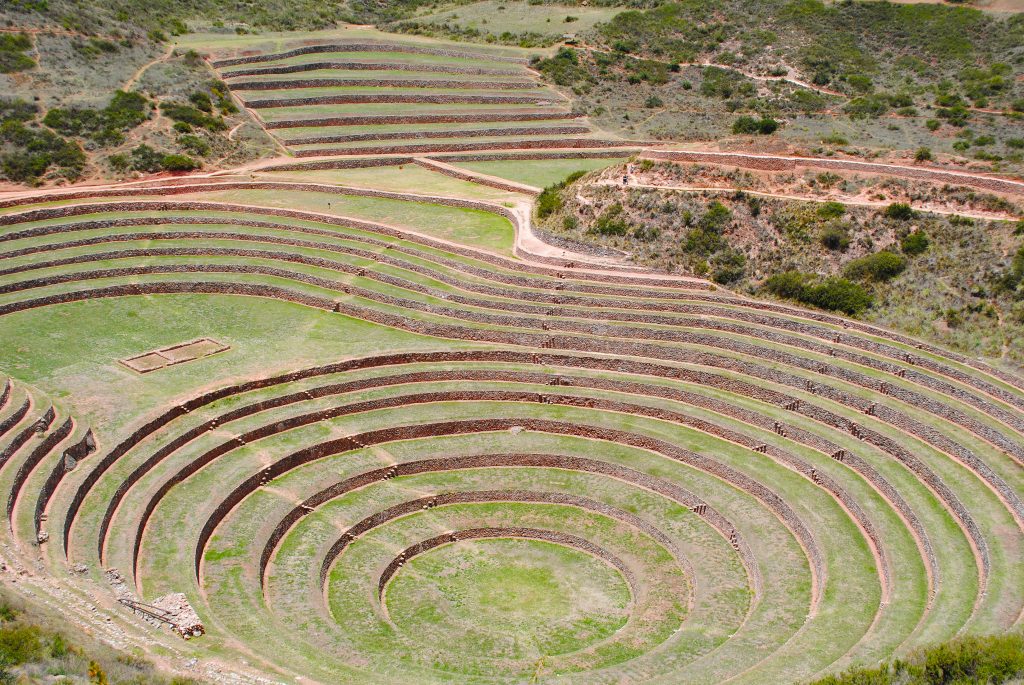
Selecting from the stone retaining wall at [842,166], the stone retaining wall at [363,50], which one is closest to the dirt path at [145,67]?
the stone retaining wall at [363,50]

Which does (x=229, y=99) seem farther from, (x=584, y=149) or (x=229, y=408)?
(x=229, y=408)

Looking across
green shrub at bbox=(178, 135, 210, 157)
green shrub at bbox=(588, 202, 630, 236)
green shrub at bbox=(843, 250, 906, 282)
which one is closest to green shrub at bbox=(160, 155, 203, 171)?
green shrub at bbox=(178, 135, 210, 157)

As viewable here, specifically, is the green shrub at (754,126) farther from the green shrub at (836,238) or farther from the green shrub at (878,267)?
the green shrub at (878,267)

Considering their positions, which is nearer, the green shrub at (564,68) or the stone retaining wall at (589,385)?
the stone retaining wall at (589,385)

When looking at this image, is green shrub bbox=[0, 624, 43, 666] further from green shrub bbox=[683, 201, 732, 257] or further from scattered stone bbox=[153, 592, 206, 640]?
green shrub bbox=[683, 201, 732, 257]

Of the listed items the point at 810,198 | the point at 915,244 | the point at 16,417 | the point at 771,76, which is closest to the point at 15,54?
the point at 16,417

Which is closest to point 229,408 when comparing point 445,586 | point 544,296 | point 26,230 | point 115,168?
point 445,586
